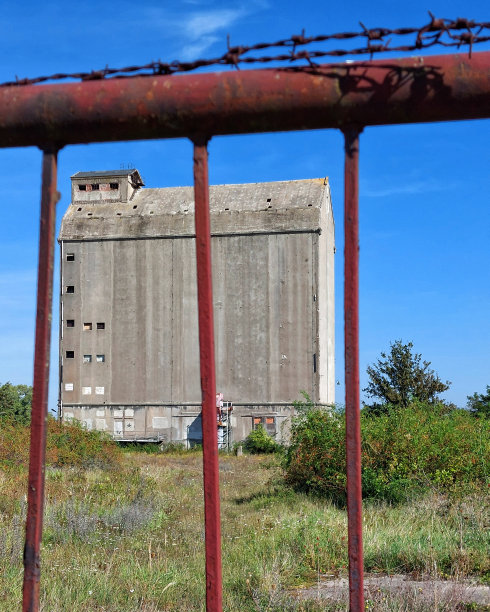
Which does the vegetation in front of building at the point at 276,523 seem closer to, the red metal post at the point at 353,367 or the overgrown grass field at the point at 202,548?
the overgrown grass field at the point at 202,548

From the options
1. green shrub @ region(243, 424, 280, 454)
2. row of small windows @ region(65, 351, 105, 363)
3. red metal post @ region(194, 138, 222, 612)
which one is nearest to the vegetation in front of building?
red metal post @ region(194, 138, 222, 612)

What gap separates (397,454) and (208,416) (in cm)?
1185

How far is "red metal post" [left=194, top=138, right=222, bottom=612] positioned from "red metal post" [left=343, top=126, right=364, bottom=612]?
0.47 m

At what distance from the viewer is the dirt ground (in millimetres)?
5574

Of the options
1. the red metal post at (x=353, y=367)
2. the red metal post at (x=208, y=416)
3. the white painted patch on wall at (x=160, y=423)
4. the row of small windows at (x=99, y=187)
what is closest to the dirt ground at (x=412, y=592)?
the red metal post at (x=353, y=367)

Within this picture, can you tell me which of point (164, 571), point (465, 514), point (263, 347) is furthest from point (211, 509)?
point (263, 347)

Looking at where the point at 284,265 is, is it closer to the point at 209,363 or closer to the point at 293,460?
the point at 293,460

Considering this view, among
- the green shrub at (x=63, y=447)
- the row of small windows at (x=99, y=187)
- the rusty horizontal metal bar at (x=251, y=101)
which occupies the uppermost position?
the row of small windows at (x=99, y=187)

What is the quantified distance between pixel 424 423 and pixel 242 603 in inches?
356

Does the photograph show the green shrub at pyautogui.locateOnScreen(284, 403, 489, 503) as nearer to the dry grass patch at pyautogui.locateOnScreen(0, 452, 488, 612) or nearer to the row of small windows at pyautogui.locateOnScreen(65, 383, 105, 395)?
the dry grass patch at pyautogui.locateOnScreen(0, 452, 488, 612)

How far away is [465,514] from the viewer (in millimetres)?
8938

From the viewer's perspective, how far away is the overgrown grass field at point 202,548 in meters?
6.41

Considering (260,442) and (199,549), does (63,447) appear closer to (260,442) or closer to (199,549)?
(199,549)

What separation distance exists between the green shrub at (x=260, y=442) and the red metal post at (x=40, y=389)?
32983 mm
